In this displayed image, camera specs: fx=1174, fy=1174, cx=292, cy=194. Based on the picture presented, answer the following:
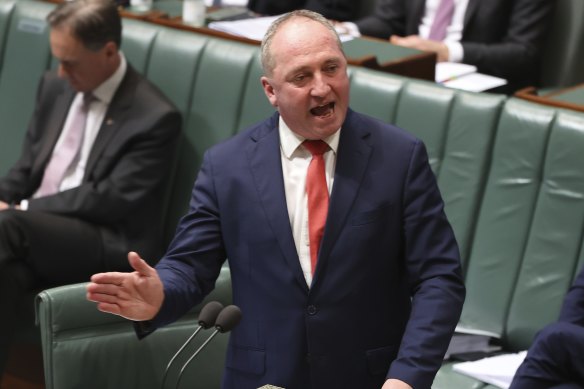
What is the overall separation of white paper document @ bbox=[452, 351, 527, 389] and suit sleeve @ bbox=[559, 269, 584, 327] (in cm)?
25

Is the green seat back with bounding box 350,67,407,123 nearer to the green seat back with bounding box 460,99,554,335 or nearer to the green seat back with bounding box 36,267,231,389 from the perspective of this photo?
the green seat back with bounding box 460,99,554,335

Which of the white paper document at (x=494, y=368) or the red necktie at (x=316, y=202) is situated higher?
the red necktie at (x=316, y=202)

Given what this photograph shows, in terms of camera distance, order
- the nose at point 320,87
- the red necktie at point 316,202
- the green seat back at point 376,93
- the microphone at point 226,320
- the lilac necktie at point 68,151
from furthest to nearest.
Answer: the lilac necktie at point 68,151 < the green seat back at point 376,93 < the red necktie at point 316,202 < the nose at point 320,87 < the microphone at point 226,320

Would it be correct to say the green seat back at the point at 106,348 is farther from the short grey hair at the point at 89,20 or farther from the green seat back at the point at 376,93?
the short grey hair at the point at 89,20

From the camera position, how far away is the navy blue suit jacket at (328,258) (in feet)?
7.27

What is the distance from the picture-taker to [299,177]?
7.53 ft

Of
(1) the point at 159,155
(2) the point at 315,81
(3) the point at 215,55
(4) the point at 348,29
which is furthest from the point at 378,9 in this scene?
(2) the point at 315,81

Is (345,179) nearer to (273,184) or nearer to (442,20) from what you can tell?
(273,184)

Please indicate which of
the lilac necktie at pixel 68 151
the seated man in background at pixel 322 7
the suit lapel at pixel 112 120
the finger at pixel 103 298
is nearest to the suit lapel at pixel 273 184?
the finger at pixel 103 298

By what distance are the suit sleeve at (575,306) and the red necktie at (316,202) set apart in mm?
716

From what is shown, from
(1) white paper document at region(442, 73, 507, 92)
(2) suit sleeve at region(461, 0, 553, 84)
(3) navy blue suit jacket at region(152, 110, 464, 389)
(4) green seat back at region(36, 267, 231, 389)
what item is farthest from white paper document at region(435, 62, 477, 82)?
(3) navy blue suit jacket at region(152, 110, 464, 389)

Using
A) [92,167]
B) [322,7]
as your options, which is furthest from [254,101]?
[322,7]

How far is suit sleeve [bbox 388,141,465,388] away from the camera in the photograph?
2078 millimetres

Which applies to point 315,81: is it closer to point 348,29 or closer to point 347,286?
point 347,286
